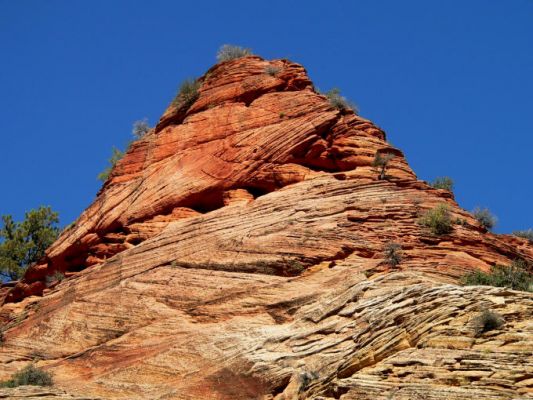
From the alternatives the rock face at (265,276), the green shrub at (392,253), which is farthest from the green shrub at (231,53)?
the green shrub at (392,253)

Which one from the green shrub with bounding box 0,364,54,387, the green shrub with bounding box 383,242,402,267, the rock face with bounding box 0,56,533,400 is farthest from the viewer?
the green shrub with bounding box 383,242,402,267

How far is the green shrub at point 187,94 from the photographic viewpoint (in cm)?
3847

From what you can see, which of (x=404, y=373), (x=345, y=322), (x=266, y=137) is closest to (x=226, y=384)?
(x=345, y=322)

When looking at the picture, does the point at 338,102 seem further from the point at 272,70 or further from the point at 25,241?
the point at 25,241

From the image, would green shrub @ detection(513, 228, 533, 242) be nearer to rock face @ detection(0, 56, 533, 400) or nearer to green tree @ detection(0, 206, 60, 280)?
rock face @ detection(0, 56, 533, 400)

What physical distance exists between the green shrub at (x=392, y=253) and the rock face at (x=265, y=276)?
16 centimetres

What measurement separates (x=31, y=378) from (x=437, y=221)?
1231 cm

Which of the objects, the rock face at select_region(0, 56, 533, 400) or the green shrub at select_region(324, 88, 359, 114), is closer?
the rock face at select_region(0, 56, 533, 400)

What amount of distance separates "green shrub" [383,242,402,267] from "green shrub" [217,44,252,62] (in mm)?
13050

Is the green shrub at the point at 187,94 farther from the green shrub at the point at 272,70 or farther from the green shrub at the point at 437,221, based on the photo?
the green shrub at the point at 437,221

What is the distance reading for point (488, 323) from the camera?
2289 centimetres

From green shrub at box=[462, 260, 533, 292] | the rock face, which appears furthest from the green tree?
green shrub at box=[462, 260, 533, 292]

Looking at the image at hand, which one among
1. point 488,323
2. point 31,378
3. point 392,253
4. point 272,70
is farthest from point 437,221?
point 31,378

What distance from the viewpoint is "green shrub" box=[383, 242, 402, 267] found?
93.8 feet
